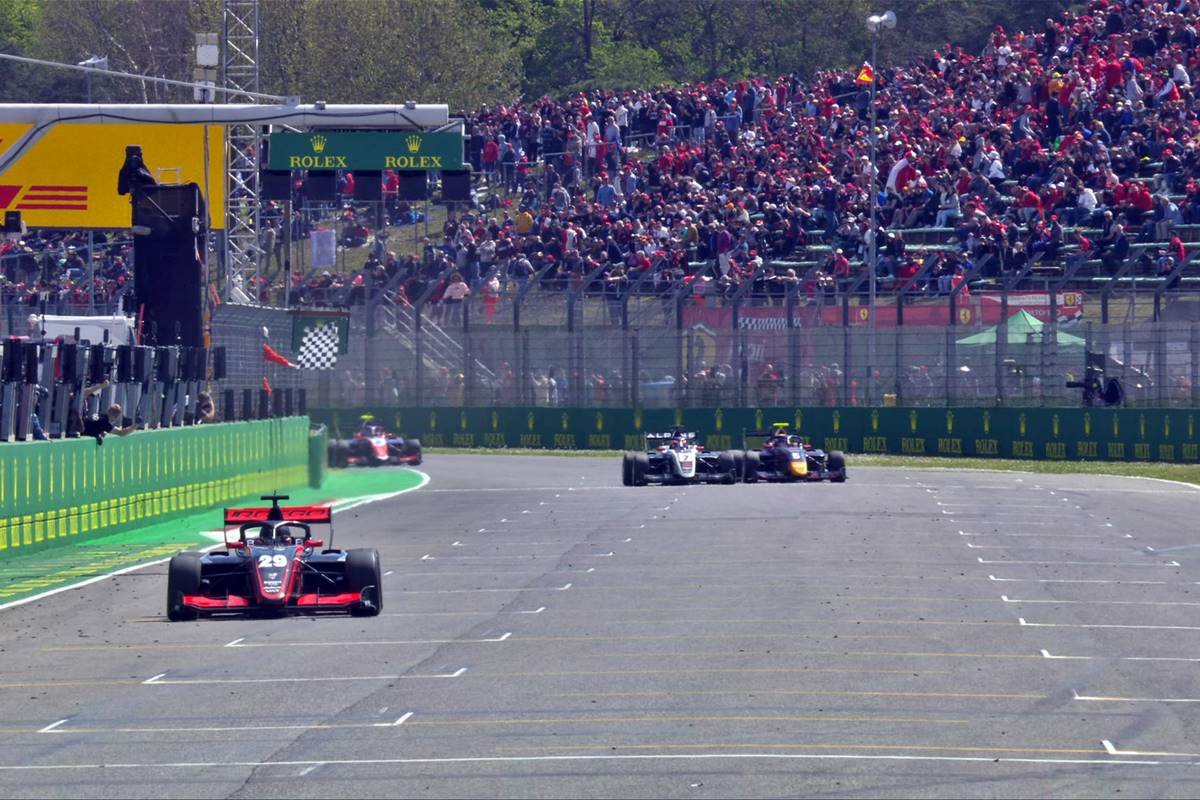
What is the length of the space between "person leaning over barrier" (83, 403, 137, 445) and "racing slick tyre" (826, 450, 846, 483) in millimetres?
12979

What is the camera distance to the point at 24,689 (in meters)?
12.3

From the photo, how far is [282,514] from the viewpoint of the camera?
52.0 feet

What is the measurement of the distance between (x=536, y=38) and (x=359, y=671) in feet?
267

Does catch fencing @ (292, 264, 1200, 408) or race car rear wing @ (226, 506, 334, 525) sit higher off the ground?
catch fencing @ (292, 264, 1200, 408)

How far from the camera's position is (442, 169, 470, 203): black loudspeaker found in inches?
1439

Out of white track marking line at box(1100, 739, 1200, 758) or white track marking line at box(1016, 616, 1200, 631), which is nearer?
white track marking line at box(1100, 739, 1200, 758)

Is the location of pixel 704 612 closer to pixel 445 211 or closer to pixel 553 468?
pixel 553 468

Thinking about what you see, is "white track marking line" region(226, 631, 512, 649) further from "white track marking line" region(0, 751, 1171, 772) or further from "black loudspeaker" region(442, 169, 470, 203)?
"black loudspeaker" region(442, 169, 470, 203)

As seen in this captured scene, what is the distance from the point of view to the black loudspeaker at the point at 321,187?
38.7m

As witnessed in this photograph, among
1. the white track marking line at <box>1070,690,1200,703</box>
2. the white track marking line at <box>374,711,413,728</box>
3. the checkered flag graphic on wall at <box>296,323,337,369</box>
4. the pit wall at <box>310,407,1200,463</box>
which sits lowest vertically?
the white track marking line at <box>374,711,413,728</box>

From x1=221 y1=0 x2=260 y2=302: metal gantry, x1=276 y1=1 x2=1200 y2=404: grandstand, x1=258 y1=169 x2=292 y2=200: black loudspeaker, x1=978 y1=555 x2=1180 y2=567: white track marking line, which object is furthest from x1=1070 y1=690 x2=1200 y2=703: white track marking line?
x1=258 y1=169 x2=292 y2=200: black loudspeaker

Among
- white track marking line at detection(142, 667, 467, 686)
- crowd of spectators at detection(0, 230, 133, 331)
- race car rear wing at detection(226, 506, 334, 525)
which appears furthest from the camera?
crowd of spectators at detection(0, 230, 133, 331)

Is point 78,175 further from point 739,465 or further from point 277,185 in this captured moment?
point 739,465

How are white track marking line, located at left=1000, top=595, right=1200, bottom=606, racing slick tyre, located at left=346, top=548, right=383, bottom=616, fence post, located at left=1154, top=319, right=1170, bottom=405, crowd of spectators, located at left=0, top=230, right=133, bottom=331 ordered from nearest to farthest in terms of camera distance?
racing slick tyre, located at left=346, top=548, right=383, bottom=616 → white track marking line, located at left=1000, top=595, right=1200, bottom=606 → fence post, located at left=1154, top=319, right=1170, bottom=405 → crowd of spectators, located at left=0, top=230, right=133, bottom=331
